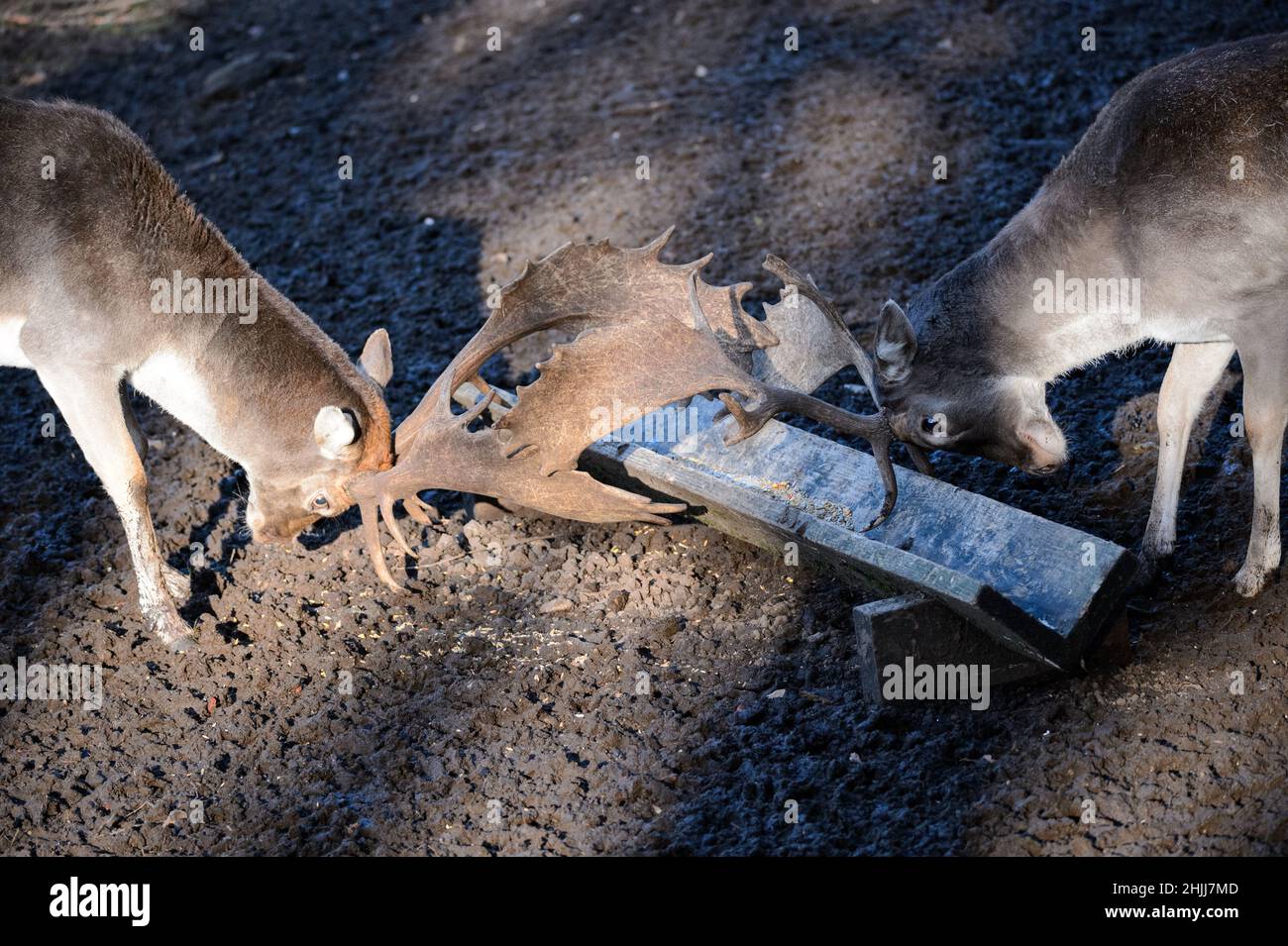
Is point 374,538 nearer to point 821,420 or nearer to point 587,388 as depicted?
point 587,388

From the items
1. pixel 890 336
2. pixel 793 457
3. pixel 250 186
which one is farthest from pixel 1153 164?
pixel 250 186

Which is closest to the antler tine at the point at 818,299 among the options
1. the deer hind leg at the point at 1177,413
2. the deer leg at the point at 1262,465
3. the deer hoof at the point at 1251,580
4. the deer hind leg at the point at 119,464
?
the deer hind leg at the point at 1177,413

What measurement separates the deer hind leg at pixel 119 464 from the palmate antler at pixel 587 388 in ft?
2.97

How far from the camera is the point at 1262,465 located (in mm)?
4664

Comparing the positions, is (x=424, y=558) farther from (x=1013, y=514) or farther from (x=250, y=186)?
(x=250, y=186)

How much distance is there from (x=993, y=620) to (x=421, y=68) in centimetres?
687

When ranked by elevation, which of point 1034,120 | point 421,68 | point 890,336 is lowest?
point 890,336

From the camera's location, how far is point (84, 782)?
457cm

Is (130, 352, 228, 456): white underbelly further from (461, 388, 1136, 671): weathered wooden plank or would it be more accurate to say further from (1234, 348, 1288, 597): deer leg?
(1234, 348, 1288, 597): deer leg

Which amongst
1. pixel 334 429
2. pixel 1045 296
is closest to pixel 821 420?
pixel 1045 296

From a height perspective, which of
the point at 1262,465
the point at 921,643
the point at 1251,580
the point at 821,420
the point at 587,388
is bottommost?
the point at 921,643

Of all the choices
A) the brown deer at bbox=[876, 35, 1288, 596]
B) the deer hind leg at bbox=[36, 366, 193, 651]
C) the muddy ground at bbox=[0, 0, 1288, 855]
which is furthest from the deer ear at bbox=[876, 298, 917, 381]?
the deer hind leg at bbox=[36, 366, 193, 651]

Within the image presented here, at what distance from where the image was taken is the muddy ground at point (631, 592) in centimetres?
414

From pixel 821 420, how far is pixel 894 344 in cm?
43
